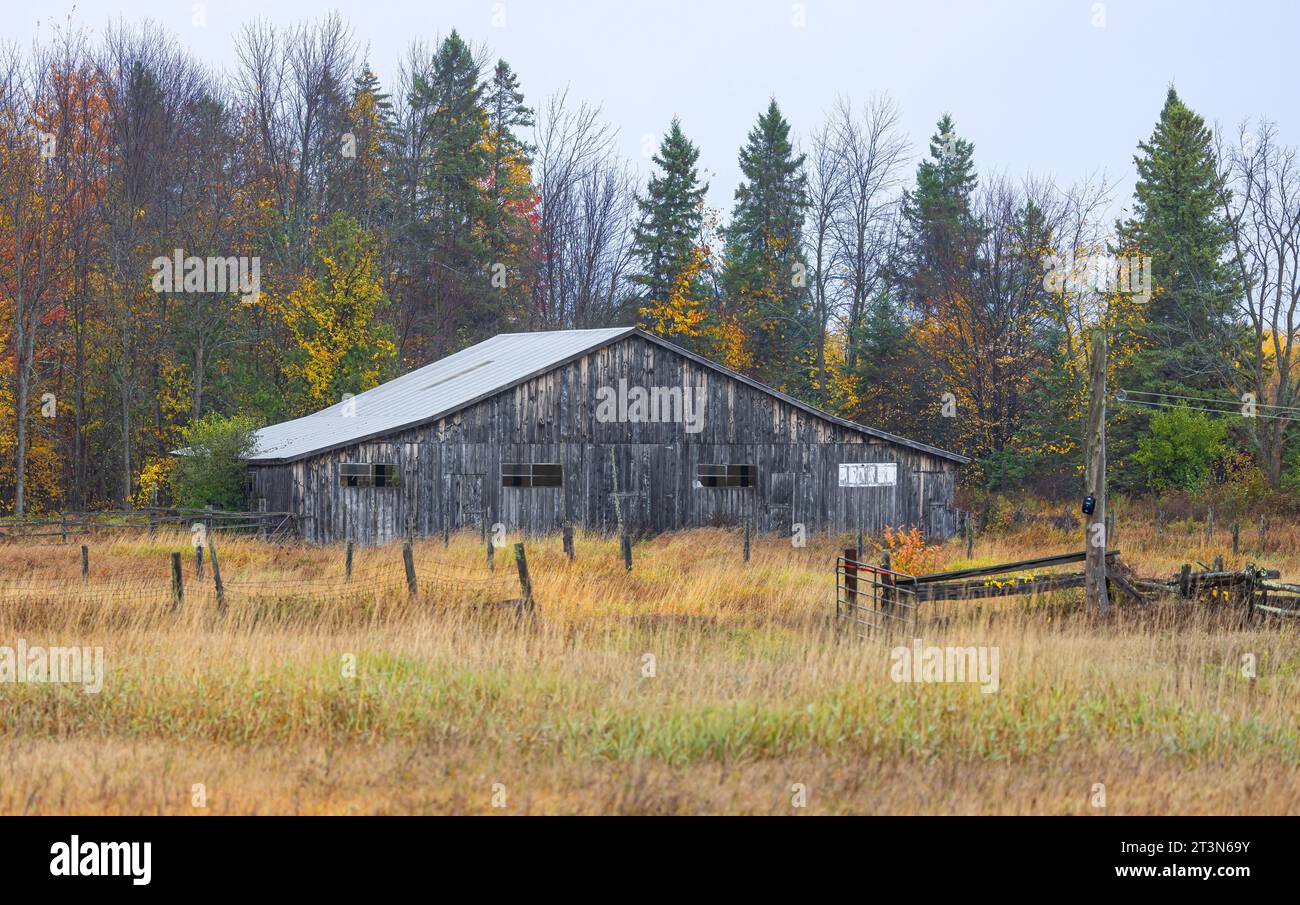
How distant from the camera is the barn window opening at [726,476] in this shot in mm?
32719

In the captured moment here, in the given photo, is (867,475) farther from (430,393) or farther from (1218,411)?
(1218,411)

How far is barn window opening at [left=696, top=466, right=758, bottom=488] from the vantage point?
1288 inches

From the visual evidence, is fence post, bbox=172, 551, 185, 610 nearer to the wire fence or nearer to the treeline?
the wire fence

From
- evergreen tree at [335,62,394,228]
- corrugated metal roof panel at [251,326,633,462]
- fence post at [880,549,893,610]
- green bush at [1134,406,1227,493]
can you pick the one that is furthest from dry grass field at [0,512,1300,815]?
evergreen tree at [335,62,394,228]

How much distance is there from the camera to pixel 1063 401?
1828 inches

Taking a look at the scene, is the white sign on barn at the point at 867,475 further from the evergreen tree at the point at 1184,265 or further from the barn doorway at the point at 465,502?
the evergreen tree at the point at 1184,265

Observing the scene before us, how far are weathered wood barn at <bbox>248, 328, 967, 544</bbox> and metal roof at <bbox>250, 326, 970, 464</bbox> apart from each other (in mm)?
93

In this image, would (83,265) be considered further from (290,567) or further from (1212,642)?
(1212,642)

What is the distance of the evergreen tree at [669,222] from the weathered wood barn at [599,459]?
838 inches

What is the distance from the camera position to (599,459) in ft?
104

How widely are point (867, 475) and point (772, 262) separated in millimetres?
27066

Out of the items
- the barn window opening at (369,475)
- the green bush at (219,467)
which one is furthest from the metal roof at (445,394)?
the barn window opening at (369,475)

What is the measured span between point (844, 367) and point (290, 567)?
116 feet

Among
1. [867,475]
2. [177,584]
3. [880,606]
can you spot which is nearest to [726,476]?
[867,475]
